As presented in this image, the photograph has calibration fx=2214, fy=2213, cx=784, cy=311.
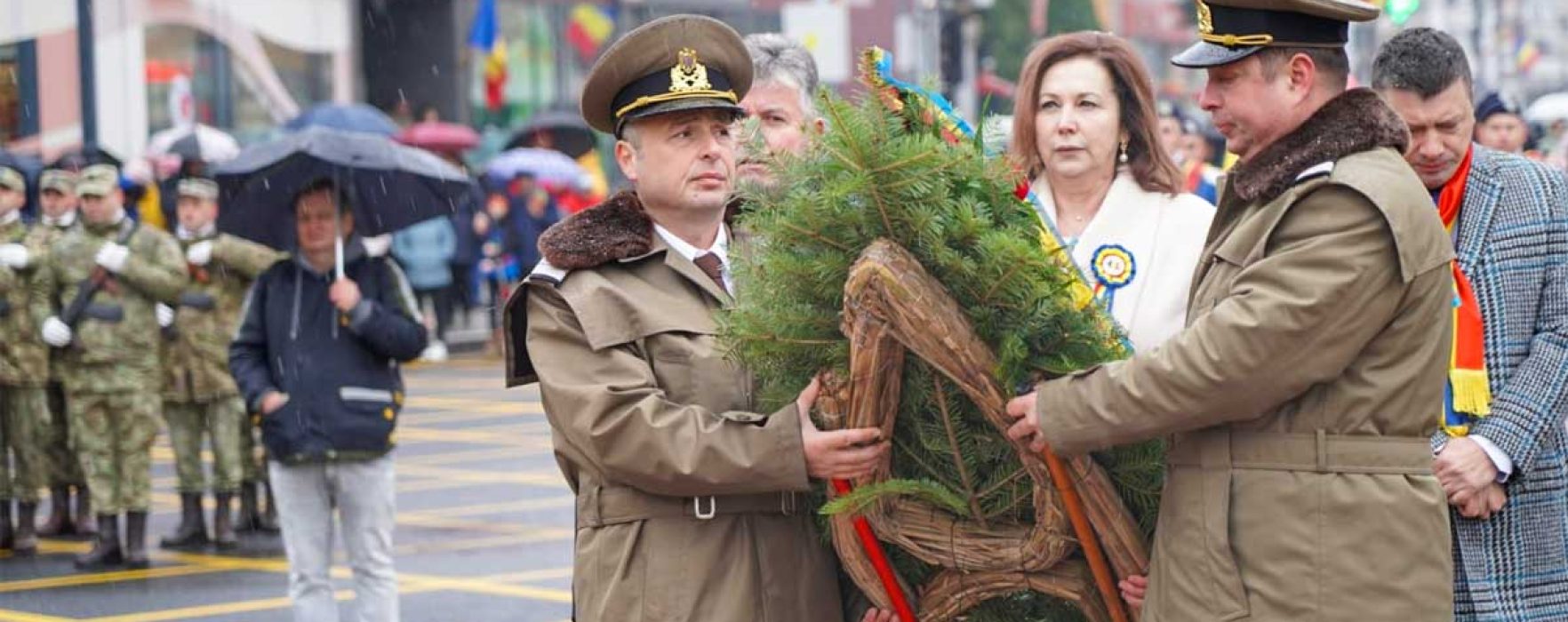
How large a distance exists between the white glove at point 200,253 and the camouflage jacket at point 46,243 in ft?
2.08

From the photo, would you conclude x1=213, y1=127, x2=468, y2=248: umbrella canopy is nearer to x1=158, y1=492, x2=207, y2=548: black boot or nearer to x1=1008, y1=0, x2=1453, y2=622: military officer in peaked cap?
x1=158, y1=492, x2=207, y2=548: black boot

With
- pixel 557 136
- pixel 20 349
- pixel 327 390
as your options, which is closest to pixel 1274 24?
pixel 327 390

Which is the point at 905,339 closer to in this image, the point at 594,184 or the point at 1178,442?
the point at 1178,442

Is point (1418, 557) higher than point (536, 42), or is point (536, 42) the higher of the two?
Answer: point (536, 42)

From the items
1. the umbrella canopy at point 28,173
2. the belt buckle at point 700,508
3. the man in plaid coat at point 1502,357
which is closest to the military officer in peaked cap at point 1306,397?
the belt buckle at point 700,508

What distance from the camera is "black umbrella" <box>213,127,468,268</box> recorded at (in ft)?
27.2

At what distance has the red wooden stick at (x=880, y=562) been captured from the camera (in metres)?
4.23

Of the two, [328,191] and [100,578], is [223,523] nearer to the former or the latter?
[100,578]

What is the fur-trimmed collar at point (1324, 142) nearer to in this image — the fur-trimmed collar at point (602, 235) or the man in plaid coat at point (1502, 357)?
the man in plaid coat at point (1502, 357)

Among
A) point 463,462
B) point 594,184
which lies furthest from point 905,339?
point 594,184

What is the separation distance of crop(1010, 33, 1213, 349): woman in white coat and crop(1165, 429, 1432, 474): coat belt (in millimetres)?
1167

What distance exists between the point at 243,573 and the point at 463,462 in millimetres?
3974

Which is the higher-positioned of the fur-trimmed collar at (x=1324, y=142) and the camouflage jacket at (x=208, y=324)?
the fur-trimmed collar at (x=1324, y=142)

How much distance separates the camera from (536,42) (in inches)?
1526
